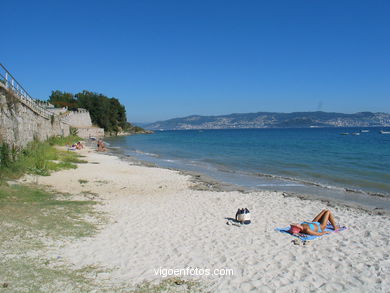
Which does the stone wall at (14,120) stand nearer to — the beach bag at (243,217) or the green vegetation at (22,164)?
the green vegetation at (22,164)

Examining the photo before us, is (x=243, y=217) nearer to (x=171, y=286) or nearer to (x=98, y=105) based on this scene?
(x=171, y=286)

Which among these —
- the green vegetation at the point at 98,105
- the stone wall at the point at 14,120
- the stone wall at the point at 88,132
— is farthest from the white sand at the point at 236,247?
the green vegetation at the point at 98,105

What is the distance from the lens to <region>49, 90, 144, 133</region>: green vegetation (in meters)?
81.2

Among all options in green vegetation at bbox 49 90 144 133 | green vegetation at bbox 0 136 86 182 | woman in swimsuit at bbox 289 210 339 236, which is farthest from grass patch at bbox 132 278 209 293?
green vegetation at bbox 49 90 144 133

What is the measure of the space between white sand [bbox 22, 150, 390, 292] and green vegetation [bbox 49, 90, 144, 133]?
72457mm

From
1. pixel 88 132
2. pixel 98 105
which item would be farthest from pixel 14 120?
pixel 98 105

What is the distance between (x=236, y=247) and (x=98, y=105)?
80587 millimetres

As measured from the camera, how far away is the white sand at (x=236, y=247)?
5.51 m

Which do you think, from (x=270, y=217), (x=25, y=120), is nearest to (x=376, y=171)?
(x=270, y=217)

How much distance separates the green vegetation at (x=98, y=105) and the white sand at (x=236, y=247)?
72457 millimetres

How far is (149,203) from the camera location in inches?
451

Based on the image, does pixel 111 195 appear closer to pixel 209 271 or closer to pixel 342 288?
pixel 209 271

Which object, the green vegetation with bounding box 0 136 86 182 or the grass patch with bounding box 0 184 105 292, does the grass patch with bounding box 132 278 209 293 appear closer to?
the grass patch with bounding box 0 184 105 292

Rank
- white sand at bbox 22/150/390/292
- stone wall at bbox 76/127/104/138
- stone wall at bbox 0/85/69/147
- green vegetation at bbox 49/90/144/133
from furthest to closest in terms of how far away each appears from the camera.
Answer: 1. green vegetation at bbox 49/90/144/133
2. stone wall at bbox 76/127/104/138
3. stone wall at bbox 0/85/69/147
4. white sand at bbox 22/150/390/292
